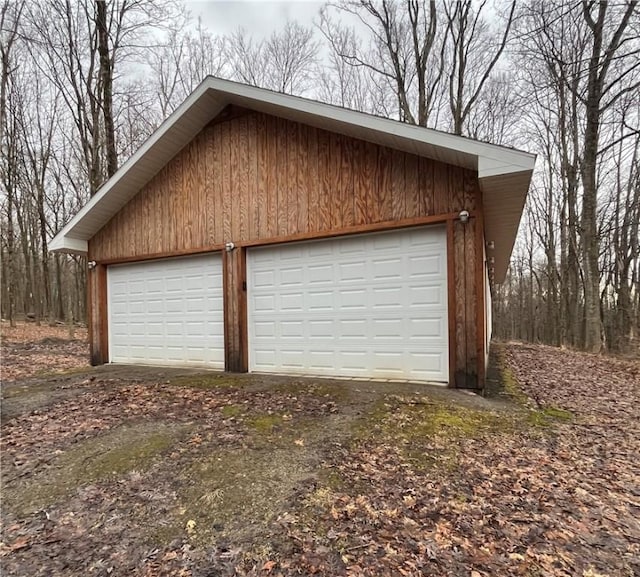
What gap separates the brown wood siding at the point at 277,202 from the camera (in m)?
5.27

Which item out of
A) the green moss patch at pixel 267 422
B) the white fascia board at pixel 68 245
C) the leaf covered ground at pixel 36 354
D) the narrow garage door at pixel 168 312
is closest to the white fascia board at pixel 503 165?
the green moss patch at pixel 267 422

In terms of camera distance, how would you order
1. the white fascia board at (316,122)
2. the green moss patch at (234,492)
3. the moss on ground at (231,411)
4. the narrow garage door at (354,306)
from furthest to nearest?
1. the narrow garage door at (354,306)
2. the white fascia board at (316,122)
3. the moss on ground at (231,411)
4. the green moss patch at (234,492)

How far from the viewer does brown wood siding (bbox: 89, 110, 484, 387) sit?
207 inches

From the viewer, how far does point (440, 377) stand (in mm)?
5414

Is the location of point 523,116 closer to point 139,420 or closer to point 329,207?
point 329,207

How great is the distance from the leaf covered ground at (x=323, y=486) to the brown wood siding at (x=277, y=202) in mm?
1693

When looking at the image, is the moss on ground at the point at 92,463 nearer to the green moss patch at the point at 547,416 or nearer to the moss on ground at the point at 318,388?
the moss on ground at the point at 318,388

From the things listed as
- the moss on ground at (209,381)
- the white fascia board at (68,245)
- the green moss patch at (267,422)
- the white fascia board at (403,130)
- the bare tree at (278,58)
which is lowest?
the moss on ground at (209,381)

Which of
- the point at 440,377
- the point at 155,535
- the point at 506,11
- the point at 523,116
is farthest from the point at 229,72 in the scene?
the point at 155,535

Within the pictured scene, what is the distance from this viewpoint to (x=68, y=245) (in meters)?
8.09

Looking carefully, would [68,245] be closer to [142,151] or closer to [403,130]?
[142,151]

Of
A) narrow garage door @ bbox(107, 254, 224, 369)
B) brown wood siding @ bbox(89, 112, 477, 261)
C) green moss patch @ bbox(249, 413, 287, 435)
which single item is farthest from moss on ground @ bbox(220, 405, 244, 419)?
brown wood siding @ bbox(89, 112, 477, 261)

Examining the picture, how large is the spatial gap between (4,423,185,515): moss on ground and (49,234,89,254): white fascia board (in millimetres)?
5806

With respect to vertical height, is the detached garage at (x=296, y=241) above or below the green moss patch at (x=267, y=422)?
above
